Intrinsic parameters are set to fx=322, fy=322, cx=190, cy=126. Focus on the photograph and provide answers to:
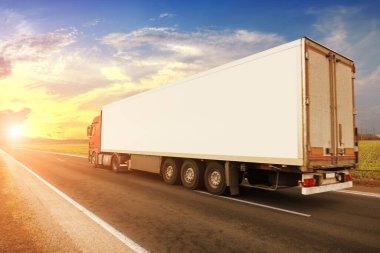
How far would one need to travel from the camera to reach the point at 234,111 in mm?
8938

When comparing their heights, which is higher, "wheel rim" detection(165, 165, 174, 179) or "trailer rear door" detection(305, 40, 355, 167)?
"trailer rear door" detection(305, 40, 355, 167)

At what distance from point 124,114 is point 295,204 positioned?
383 inches

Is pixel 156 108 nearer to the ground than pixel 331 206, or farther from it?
farther from it

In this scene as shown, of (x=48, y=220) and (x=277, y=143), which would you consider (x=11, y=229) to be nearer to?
(x=48, y=220)

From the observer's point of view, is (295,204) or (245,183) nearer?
(295,204)

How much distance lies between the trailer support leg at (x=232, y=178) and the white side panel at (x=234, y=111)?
1.31 feet

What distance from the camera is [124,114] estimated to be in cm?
1562

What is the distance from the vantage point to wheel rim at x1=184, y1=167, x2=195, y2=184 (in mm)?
10574

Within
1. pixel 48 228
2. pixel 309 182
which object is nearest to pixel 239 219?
pixel 309 182

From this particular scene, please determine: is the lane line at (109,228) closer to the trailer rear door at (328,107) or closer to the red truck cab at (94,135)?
the trailer rear door at (328,107)

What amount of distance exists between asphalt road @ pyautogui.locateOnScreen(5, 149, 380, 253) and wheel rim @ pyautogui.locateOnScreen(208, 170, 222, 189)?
0.42 m

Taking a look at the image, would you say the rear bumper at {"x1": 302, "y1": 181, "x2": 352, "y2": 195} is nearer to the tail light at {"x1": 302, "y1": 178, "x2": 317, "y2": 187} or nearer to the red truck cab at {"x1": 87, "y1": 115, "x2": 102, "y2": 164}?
the tail light at {"x1": 302, "y1": 178, "x2": 317, "y2": 187}

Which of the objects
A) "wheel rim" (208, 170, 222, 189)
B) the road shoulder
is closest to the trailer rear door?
"wheel rim" (208, 170, 222, 189)

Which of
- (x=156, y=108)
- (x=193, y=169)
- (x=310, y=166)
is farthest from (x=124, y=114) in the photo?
(x=310, y=166)
